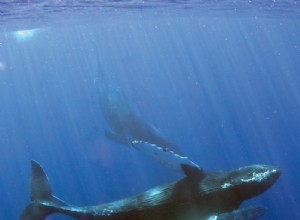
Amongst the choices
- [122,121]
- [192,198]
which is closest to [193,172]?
[192,198]

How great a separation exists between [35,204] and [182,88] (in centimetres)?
5684

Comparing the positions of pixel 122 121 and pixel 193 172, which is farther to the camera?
pixel 122 121

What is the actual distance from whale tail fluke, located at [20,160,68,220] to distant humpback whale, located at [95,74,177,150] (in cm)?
942

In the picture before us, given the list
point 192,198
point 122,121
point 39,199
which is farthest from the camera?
point 122,121

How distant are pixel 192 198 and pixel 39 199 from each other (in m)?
3.90

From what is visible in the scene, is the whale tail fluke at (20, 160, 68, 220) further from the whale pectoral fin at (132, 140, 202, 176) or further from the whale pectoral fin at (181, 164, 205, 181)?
the whale pectoral fin at (181, 164, 205, 181)

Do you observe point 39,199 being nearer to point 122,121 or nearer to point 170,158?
point 170,158

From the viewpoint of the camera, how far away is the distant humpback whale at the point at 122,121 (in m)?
19.8

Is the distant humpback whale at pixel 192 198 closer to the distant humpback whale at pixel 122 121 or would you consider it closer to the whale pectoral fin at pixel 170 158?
the whale pectoral fin at pixel 170 158

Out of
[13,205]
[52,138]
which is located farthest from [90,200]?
[52,138]

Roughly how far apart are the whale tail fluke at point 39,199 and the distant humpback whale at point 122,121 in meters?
9.42

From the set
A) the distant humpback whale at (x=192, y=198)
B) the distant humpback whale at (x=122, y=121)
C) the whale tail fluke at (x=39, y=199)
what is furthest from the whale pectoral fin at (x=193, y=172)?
the distant humpback whale at (x=122, y=121)

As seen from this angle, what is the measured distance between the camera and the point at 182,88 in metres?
65.7

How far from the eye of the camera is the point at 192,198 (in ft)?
28.7
